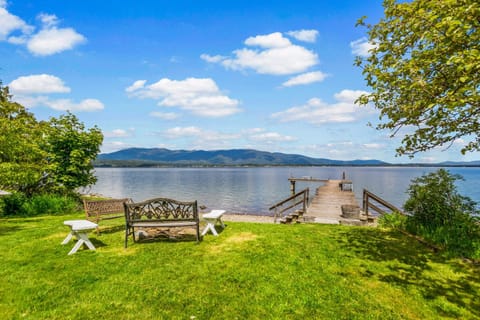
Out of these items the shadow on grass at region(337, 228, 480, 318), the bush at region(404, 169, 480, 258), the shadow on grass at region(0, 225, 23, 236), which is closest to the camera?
the shadow on grass at region(337, 228, 480, 318)

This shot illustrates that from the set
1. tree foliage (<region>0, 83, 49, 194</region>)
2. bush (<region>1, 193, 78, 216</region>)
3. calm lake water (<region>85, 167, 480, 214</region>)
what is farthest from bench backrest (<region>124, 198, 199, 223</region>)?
calm lake water (<region>85, 167, 480, 214</region>)

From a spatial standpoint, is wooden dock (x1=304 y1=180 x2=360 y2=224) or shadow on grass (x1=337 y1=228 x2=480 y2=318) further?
wooden dock (x1=304 y1=180 x2=360 y2=224)

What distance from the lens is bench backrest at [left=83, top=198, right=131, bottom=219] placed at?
29.6 feet

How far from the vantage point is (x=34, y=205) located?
13898 millimetres

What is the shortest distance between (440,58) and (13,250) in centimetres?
1265

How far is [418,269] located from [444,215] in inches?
151

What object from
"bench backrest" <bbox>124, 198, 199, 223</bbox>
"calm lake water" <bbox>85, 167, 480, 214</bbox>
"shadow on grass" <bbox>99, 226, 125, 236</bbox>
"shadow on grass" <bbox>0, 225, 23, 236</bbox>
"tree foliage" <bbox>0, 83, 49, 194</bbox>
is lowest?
"calm lake water" <bbox>85, 167, 480, 214</bbox>

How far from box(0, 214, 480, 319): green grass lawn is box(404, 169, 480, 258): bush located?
2.44 ft

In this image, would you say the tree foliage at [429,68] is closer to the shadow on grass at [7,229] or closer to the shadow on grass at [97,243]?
the shadow on grass at [97,243]

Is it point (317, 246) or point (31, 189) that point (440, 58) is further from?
point (31, 189)

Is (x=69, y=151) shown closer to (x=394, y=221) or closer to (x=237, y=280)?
(x=237, y=280)

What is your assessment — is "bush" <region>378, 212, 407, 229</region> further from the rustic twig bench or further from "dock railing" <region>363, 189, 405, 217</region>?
the rustic twig bench

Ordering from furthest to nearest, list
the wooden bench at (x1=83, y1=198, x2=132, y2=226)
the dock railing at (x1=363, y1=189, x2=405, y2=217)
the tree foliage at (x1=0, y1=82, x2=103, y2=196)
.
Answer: the tree foliage at (x1=0, y1=82, x2=103, y2=196) < the dock railing at (x1=363, y1=189, x2=405, y2=217) < the wooden bench at (x1=83, y1=198, x2=132, y2=226)

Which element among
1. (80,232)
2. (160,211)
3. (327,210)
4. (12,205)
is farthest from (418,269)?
(12,205)
